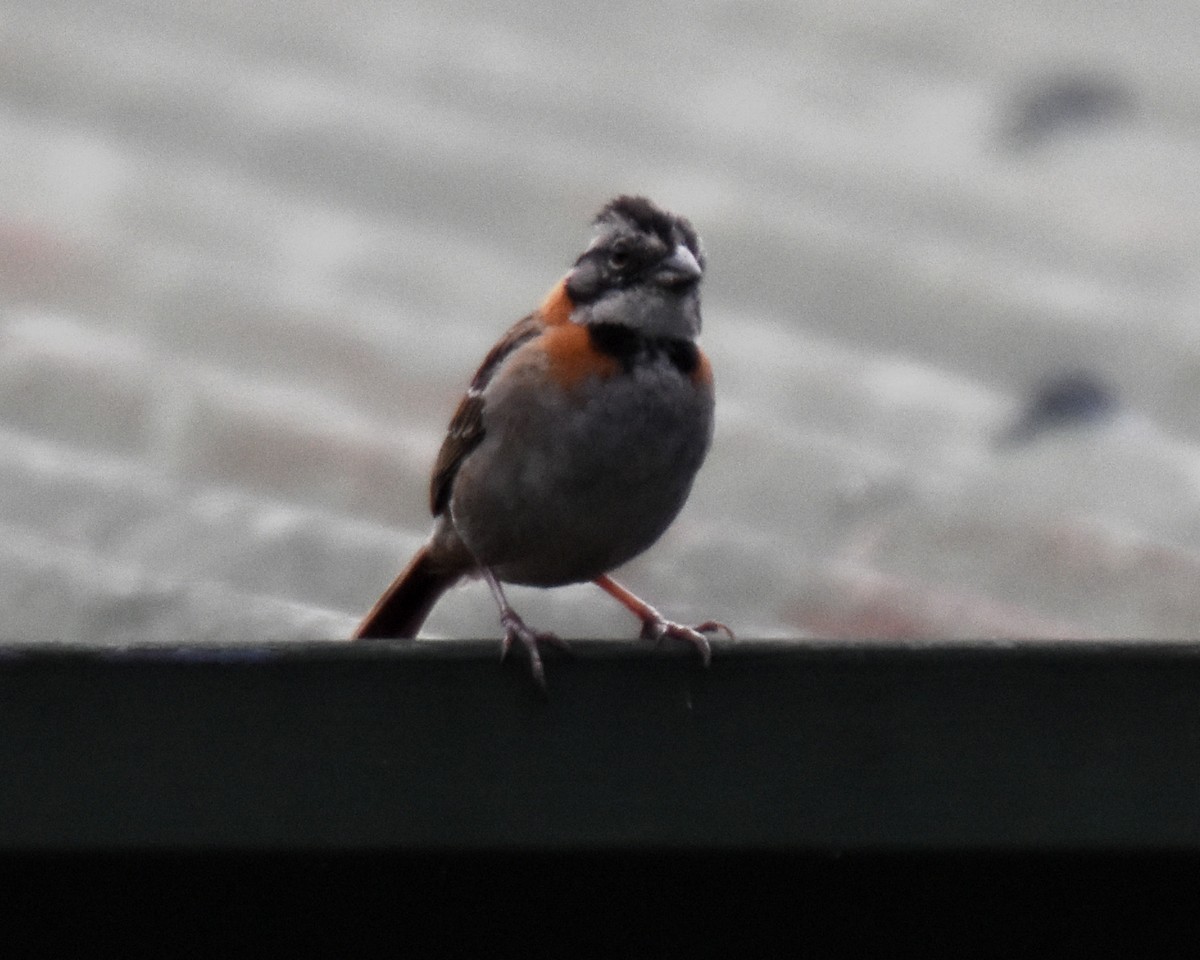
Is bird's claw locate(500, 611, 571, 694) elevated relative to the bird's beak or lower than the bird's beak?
lower

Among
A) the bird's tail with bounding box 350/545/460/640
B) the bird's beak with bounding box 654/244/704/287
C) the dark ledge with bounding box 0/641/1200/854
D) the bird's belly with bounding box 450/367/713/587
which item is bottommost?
Answer: the dark ledge with bounding box 0/641/1200/854

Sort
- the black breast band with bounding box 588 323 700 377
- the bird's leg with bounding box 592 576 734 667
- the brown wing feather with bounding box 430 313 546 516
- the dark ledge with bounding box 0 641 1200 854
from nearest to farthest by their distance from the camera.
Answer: the dark ledge with bounding box 0 641 1200 854 → the bird's leg with bounding box 592 576 734 667 → the black breast band with bounding box 588 323 700 377 → the brown wing feather with bounding box 430 313 546 516

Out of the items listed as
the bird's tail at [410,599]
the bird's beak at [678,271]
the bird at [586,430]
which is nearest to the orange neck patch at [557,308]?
the bird at [586,430]

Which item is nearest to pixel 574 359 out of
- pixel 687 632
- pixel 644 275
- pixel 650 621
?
pixel 644 275

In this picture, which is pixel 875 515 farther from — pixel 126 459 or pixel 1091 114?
pixel 1091 114

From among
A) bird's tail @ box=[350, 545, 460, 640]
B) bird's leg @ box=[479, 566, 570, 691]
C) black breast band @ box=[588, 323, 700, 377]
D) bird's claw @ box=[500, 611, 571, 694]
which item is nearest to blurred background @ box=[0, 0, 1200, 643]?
bird's tail @ box=[350, 545, 460, 640]

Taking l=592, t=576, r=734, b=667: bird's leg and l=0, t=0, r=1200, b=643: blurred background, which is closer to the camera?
l=592, t=576, r=734, b=667: bird's leg

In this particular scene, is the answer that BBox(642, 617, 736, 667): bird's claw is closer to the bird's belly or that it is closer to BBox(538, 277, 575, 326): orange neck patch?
the bird's belly

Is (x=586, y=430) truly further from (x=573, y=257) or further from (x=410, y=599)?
Result: (x=573, y=257)
